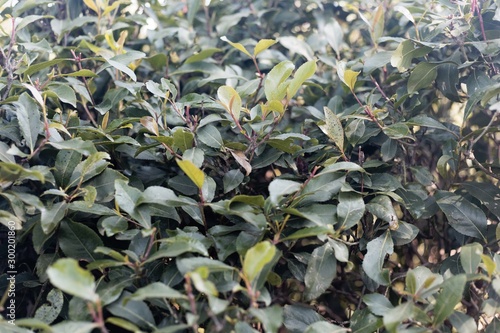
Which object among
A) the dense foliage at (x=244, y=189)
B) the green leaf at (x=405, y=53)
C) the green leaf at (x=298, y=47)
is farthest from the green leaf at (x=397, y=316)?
the green leaf at (x=298, y=47)

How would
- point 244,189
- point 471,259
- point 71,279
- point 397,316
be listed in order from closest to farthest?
1. point 71,279
2. point 397,316
3. point 471,259
4. point 244,189

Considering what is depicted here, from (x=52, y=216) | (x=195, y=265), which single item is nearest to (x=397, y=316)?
(x=195, y=265)

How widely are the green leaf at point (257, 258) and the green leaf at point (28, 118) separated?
1.79 feet

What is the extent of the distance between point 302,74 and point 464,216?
20.2 inches

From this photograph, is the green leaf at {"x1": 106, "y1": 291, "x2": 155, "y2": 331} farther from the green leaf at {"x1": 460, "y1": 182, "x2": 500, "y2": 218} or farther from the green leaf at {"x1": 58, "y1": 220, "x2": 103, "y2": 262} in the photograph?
the green leaf at {"x1": 460, "y1": 182, "x2": 500, "y2": 218}

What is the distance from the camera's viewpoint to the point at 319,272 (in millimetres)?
1073

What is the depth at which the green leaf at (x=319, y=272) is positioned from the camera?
1.06 meters

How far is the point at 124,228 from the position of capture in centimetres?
102

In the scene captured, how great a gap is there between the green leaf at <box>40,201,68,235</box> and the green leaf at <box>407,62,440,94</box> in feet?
2.93

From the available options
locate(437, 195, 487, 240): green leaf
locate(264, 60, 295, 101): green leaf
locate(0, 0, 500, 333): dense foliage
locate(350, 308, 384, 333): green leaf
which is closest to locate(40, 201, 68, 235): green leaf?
locate(0, 0, 500, 333): dense foliage

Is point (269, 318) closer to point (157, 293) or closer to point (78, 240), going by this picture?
point (157, 293)

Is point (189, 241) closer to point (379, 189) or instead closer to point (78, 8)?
point (379, 189)

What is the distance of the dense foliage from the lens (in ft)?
3.06

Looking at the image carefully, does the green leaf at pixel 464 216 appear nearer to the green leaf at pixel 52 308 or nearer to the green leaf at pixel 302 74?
the green leaf at pixel 302 74
